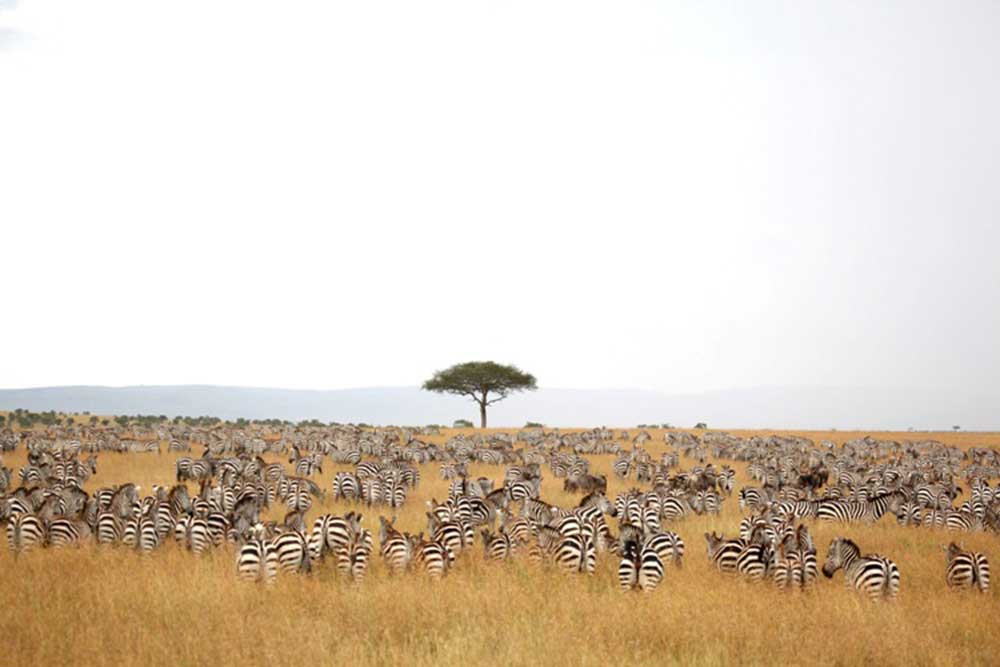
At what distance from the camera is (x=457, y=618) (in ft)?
39.7

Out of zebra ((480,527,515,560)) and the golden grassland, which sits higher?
zebra ((480,527,515,560))

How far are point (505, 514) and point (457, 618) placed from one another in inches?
295

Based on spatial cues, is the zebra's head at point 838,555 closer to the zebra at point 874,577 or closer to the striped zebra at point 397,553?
the zebra at point 874,577

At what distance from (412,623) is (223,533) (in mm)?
6646

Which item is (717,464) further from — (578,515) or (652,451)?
(578,515)

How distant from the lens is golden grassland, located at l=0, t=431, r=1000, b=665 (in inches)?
416

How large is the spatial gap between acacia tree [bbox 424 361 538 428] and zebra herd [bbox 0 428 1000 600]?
142ft

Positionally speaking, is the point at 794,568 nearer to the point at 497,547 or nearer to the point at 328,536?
the point at 497,547

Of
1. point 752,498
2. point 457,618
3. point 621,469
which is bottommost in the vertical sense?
point 457,618

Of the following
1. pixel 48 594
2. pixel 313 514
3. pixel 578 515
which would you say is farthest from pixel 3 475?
pixel 578 515

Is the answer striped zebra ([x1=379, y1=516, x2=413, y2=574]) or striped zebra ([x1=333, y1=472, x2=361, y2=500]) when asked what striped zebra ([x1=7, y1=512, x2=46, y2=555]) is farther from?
striped zebra ([x1=333, y1=472, x2=361, y2=500])

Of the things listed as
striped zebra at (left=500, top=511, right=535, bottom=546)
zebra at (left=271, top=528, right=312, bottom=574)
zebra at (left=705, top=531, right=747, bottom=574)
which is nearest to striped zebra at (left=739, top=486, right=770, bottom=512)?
zebra at (left=705, top=531, right=747, bottom=574)

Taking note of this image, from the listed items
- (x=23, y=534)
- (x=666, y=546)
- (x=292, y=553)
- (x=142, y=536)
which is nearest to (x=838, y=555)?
(x=666, y=546)

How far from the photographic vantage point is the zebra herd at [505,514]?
14289mm
